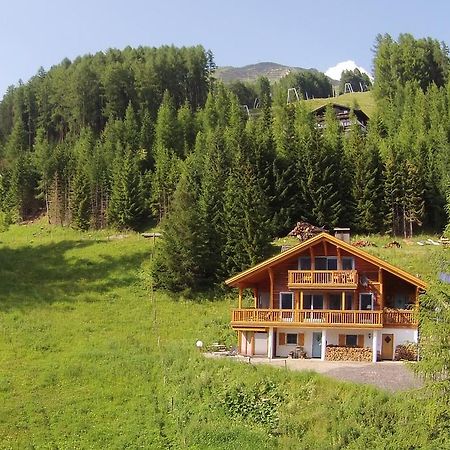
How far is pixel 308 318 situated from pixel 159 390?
9.82 meters

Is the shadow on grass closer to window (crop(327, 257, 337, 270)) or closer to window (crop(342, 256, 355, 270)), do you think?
window (crop(327, 257, 337, 270))

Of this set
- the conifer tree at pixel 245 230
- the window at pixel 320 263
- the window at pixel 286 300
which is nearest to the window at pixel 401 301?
the window at pixel 320 263

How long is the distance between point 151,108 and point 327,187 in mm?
57829

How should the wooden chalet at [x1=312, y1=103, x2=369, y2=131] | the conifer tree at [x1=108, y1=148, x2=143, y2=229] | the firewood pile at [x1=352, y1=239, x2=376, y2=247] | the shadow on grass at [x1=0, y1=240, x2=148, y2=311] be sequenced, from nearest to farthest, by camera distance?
the shadow on grass at [x1=0, y1=240, x2=148, y2=311]
the firewood pile at [x1=352, y1=239, x2=376, y2=247]
the conifer tree at [x1=108, y1=148, x2=143, y2=229]
the wooden chalet at [x1=312, y1=103, x2=369, y2=131]

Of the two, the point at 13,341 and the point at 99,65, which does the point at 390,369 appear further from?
the point at 99,65

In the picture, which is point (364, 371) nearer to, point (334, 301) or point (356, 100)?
point (334, 301)

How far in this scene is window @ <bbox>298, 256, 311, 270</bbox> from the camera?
36.2 meters

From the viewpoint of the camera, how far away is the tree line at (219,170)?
160ft

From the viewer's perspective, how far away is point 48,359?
112 ft

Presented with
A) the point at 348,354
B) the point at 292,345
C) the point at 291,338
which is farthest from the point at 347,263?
the point at 292,345

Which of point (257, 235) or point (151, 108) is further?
point (151, 108)

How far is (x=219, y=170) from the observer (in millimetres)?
63031

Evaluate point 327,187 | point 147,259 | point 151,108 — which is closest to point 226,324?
point 147,259

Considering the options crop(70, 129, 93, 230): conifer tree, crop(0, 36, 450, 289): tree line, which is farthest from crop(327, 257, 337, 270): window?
crop(70, 129, 93, 230): conifer tree
